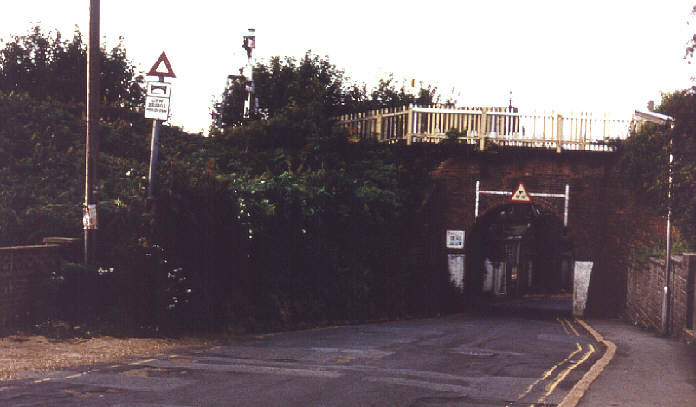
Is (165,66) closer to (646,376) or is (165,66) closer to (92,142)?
(92,142)

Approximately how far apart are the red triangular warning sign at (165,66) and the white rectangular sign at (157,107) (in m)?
0.43

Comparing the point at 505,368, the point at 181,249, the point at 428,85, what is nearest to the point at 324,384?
the point at 505,368

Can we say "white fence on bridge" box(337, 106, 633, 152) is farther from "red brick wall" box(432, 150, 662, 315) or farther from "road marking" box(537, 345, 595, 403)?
"road marking" box(537, 345, 595, 403)

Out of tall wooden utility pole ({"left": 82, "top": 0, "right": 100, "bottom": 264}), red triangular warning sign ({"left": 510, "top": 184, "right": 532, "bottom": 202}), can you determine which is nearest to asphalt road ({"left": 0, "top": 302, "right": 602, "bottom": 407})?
tall wooden utility pole ({"left": 82, "top": 0, "right": 100, "bottom": 264})

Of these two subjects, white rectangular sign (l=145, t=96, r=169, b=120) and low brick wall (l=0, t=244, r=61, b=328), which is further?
white rectangular sign (l=145, t=96, r=169, b=120)

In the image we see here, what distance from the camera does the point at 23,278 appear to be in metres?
14.8

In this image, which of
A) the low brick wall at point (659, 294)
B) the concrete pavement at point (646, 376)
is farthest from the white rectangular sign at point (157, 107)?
the low brick wall at point (659, 294)

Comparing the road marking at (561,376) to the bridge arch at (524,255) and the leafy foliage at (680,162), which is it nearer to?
the leafy foliage at (680,162)

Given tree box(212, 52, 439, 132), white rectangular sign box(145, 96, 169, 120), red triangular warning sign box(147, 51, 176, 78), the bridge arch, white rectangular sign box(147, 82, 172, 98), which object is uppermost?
tree box(212, 52, 439, 132)

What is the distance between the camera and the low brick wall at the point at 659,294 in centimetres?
1786

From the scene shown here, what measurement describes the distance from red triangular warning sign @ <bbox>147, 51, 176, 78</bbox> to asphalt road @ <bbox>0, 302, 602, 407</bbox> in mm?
5188

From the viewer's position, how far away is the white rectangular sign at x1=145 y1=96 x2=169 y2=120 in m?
15.9

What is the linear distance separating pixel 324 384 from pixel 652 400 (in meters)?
3.94

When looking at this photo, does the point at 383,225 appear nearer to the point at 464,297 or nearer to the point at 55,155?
the point at 464,297
